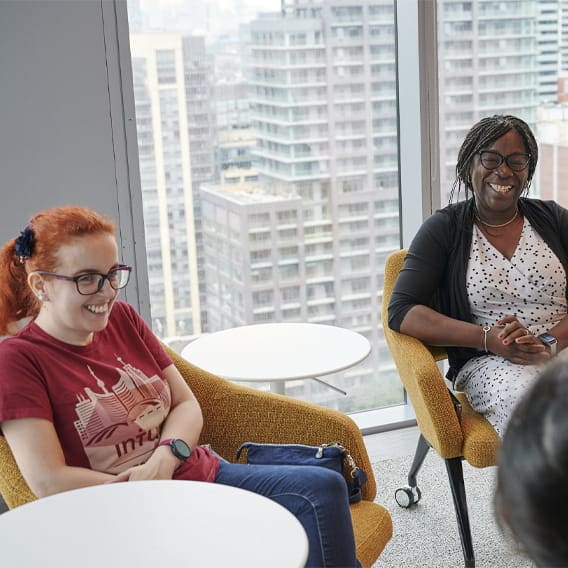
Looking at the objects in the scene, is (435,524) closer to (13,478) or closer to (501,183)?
(501,183)

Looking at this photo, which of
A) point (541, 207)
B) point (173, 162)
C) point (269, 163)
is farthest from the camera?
point (269, 163)

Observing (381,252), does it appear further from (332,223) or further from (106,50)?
(106,50)

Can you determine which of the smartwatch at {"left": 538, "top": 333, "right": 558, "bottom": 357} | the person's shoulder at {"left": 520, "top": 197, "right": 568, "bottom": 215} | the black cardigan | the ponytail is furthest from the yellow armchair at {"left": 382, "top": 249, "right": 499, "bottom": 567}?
→ the ponytail

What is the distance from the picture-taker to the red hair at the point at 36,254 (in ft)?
6.28

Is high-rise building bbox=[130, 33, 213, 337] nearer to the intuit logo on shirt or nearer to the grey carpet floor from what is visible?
the grey carpet floor

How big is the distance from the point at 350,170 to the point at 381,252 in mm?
375

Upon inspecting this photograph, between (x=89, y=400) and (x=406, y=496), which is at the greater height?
(x=89, y=400)

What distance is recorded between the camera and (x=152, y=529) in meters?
1.53

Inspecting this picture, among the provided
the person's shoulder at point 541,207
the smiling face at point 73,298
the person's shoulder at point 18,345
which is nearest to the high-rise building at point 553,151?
the person's shoulder at point 541,207

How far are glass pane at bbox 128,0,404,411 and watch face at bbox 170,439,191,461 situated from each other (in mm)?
1359

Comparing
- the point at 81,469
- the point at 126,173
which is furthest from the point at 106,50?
the point at 81,469

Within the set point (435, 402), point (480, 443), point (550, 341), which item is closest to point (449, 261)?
point (550, 341)

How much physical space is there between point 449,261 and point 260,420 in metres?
0.86

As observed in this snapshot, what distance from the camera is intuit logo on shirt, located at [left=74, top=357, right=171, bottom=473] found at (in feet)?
6.14
